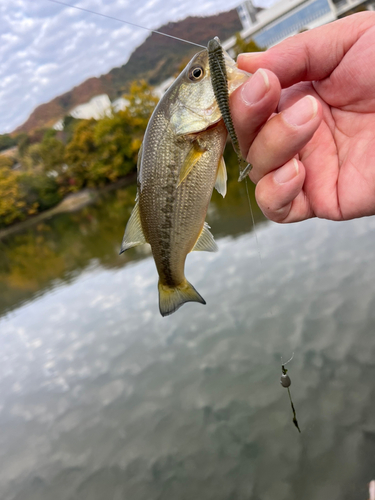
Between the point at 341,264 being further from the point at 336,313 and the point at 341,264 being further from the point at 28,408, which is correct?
the point at 28,408

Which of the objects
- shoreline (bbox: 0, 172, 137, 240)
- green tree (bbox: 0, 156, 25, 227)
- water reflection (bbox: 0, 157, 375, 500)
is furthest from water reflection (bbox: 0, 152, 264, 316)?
green tree (bbox: 0, 156, 25, 227)

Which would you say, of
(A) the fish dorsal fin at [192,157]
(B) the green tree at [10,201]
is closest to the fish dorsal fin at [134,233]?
(A) the fish dorsal fin at [192,157]

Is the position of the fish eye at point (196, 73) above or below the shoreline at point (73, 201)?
above

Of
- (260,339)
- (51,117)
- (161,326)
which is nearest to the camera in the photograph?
(260,339)

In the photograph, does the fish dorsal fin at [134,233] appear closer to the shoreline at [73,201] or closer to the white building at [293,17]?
the shoreline at [73,201]

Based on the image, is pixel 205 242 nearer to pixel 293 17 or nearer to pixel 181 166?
pixel 181 166

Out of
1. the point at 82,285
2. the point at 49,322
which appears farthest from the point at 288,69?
the point at 82,285
